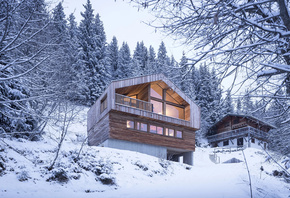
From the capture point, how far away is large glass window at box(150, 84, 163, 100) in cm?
2158

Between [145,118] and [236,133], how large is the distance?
23266mm

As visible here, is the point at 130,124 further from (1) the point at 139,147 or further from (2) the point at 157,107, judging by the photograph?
(2) the point at 157,107

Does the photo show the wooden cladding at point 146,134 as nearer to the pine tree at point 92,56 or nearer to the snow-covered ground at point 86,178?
the snow-covered ground at point 86,178

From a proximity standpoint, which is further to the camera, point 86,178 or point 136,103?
point 136,103

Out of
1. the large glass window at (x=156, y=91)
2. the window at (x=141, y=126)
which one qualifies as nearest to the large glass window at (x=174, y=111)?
the large glass window at (x=156, y=91)

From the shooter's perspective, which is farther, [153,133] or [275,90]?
[153,133]

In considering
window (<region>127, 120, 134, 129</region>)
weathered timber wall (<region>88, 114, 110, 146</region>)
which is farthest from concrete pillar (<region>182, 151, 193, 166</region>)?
weathered timber wall (<region>88, 114, 110, 146</region>)

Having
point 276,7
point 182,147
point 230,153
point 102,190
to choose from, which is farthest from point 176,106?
point 276,7

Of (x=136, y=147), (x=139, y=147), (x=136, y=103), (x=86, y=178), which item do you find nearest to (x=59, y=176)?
(x=86, y=178)

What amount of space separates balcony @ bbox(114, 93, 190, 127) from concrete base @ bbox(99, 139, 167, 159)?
8.29 feet

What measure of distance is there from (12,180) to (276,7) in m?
8.47

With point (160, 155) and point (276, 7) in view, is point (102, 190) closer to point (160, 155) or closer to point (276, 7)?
point (276, 7)

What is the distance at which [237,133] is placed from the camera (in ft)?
120

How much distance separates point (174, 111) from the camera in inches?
897
